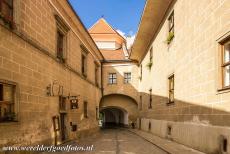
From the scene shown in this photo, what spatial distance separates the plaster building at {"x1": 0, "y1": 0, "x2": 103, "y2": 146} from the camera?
26.7 ft

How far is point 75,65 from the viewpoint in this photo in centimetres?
1678

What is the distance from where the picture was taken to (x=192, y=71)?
1097 centimetres

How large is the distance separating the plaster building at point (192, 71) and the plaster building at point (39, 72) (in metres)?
4.51

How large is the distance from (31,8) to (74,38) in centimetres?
668

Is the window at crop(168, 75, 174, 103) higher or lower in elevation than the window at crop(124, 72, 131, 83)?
lower

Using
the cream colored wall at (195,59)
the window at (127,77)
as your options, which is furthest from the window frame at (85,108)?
the window at (127,77)

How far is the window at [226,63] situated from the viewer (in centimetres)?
816

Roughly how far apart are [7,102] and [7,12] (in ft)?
7.91

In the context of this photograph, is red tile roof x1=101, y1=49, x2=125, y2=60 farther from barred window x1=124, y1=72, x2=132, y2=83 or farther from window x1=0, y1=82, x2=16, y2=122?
window x1=0, y1=82, x2=16, y2=122

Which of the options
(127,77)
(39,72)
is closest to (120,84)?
(127,77)

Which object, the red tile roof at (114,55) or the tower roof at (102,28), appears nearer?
the red tile roof at (114,55)

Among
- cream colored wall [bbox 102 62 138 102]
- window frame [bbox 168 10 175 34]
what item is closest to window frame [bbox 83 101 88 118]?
window frame [bbox 168 10 175 34]

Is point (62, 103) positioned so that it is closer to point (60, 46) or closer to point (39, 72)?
point (60, 46)

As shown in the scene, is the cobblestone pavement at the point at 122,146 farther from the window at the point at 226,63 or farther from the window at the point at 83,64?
the window at the point at 83,64
